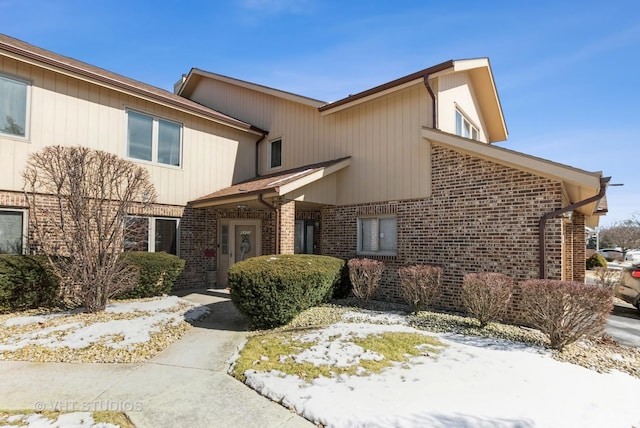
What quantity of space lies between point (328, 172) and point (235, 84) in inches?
283

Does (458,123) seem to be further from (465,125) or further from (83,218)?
(83,218)

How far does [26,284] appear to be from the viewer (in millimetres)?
7309

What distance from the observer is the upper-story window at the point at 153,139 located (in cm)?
996

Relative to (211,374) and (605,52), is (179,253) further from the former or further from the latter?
(605,52)

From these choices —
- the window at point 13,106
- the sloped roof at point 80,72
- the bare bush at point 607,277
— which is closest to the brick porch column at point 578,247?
the bare bush at point 607,277

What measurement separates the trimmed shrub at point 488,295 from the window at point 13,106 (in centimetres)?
1072

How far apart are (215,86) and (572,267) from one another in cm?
1611

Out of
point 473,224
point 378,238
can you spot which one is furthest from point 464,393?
point 378,238

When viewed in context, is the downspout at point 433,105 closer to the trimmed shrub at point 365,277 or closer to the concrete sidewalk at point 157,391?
the trimmed shrub at point 365,277

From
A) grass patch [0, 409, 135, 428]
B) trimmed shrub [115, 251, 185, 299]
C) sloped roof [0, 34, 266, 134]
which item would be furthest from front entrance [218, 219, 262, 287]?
grass patch [0, 409, 135, 428]

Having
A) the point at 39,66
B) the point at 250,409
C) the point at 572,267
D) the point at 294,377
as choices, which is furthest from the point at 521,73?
the point at 39,66

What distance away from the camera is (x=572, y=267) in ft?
39.2

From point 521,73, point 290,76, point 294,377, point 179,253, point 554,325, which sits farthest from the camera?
point 290,76

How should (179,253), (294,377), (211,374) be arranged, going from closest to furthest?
(294,377), (211,374), (179,253)
